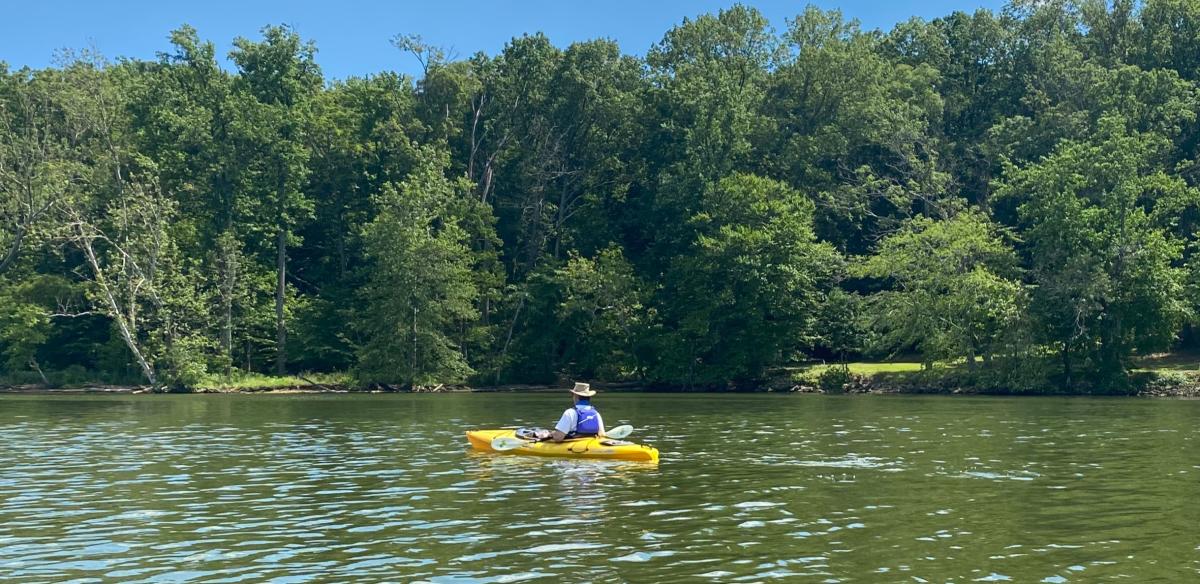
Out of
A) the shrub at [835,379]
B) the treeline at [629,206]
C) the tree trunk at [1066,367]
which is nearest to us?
the tree trunk at [1066,367]

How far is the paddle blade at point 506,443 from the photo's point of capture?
27500mm

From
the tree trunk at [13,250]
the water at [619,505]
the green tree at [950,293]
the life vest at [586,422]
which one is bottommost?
the water at [619,505]

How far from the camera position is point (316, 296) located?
80.3 metres

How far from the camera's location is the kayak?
83.8 ft

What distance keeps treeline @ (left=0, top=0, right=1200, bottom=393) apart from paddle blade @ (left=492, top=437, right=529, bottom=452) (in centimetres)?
3871

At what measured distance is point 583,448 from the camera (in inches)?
1052

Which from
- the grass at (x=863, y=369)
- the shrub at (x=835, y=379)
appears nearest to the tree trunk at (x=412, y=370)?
the grass at (x=863, y=369)

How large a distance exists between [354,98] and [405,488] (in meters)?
68.7

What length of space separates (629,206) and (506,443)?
184 ft

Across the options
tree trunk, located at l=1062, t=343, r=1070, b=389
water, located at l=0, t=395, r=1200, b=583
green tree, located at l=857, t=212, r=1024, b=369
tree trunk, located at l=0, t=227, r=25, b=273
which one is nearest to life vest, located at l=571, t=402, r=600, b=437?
water, located at l=0, t=395, r=1200, b=583

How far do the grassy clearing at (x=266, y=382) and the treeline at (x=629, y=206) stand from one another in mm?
1355

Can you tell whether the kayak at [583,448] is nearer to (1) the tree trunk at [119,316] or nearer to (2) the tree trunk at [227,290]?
(1) the tree trunk at [119,316]

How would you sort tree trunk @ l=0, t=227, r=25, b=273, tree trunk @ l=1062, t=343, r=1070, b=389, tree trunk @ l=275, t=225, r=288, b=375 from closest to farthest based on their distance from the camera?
tree trunk @ l=1062, t=343, r=1070, b=389
tree trunk @ l=0, t=227, r=25, b=273
tree trunk @ l=275, t=225, r=288, b=375

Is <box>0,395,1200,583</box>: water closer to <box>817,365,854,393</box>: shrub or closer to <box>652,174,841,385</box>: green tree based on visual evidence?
<box>817,365,854,393</box>: shrub
